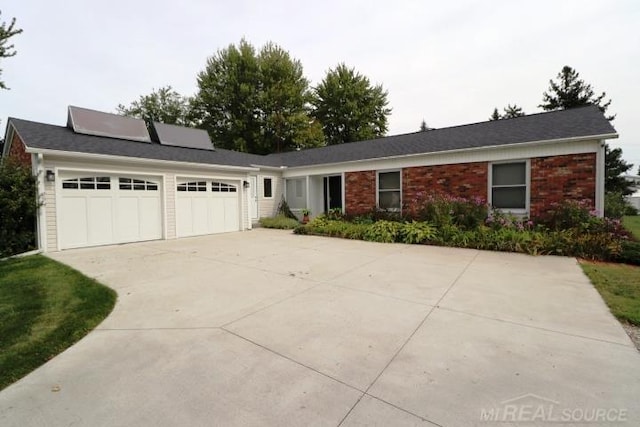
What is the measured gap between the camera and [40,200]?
7.63 metres

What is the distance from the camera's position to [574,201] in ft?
26.6

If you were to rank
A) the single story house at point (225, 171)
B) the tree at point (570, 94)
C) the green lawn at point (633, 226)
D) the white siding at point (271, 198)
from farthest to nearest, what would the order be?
1. the tree at point (570, 94)
2. the white siding at point (271, 198)
3. the green lawn at point (633, 226)
4. the single story house at point (225, 171)

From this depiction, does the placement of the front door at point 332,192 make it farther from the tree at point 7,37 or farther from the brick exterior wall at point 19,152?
the tree at point 7,37

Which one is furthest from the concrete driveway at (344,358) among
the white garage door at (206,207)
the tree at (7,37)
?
the tree at (7,37)

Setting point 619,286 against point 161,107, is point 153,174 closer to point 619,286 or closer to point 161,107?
point 619,286

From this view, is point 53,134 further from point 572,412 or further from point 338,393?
point 572,412

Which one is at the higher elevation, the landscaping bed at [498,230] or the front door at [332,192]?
the front door at [332,192]

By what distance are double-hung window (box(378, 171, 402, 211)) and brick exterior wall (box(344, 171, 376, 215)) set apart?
0.29m

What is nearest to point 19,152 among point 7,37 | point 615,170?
point 7,37

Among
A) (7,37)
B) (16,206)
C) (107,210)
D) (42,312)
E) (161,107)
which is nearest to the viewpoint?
(42,312)

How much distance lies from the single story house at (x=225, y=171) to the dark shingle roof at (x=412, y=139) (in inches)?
1.7

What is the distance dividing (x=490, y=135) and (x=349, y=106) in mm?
19645

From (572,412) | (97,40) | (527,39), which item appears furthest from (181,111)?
(572,412)

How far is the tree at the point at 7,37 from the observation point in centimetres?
741
